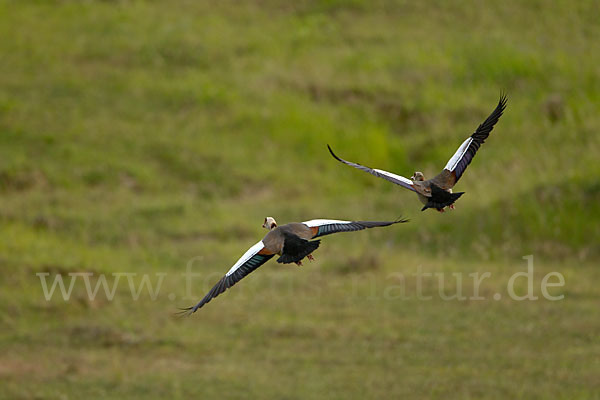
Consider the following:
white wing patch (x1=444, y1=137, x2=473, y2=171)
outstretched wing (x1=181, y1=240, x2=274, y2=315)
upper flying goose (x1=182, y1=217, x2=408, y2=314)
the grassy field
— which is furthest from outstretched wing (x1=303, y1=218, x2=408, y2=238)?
the grassy field

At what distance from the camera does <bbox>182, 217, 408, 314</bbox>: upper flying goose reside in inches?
396

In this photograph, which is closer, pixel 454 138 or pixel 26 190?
pixel 26 190

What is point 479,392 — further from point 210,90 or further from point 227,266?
point 210,90

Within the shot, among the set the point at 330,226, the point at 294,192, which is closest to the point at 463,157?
the point at 330,226

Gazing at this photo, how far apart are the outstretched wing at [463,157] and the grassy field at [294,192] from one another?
21.4 feet

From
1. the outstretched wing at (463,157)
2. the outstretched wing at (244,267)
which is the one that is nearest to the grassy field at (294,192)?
the outstretched wing at (463,157)

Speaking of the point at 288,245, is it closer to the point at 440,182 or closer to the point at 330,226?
the point at 330,226

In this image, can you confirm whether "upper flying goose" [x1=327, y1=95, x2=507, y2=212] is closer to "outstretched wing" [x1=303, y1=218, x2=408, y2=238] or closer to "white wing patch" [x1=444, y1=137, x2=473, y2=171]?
"white wing patch" [x1=444, y1=137, x2=473, y2=171]

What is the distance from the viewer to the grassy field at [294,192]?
18453mm

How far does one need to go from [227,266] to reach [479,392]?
8537mm

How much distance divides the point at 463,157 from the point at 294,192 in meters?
18.0

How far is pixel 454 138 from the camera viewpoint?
30.1 m

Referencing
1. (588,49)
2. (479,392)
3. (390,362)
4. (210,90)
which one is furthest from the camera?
(588,49)

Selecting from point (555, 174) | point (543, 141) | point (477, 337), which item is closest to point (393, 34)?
point (543, 141)
